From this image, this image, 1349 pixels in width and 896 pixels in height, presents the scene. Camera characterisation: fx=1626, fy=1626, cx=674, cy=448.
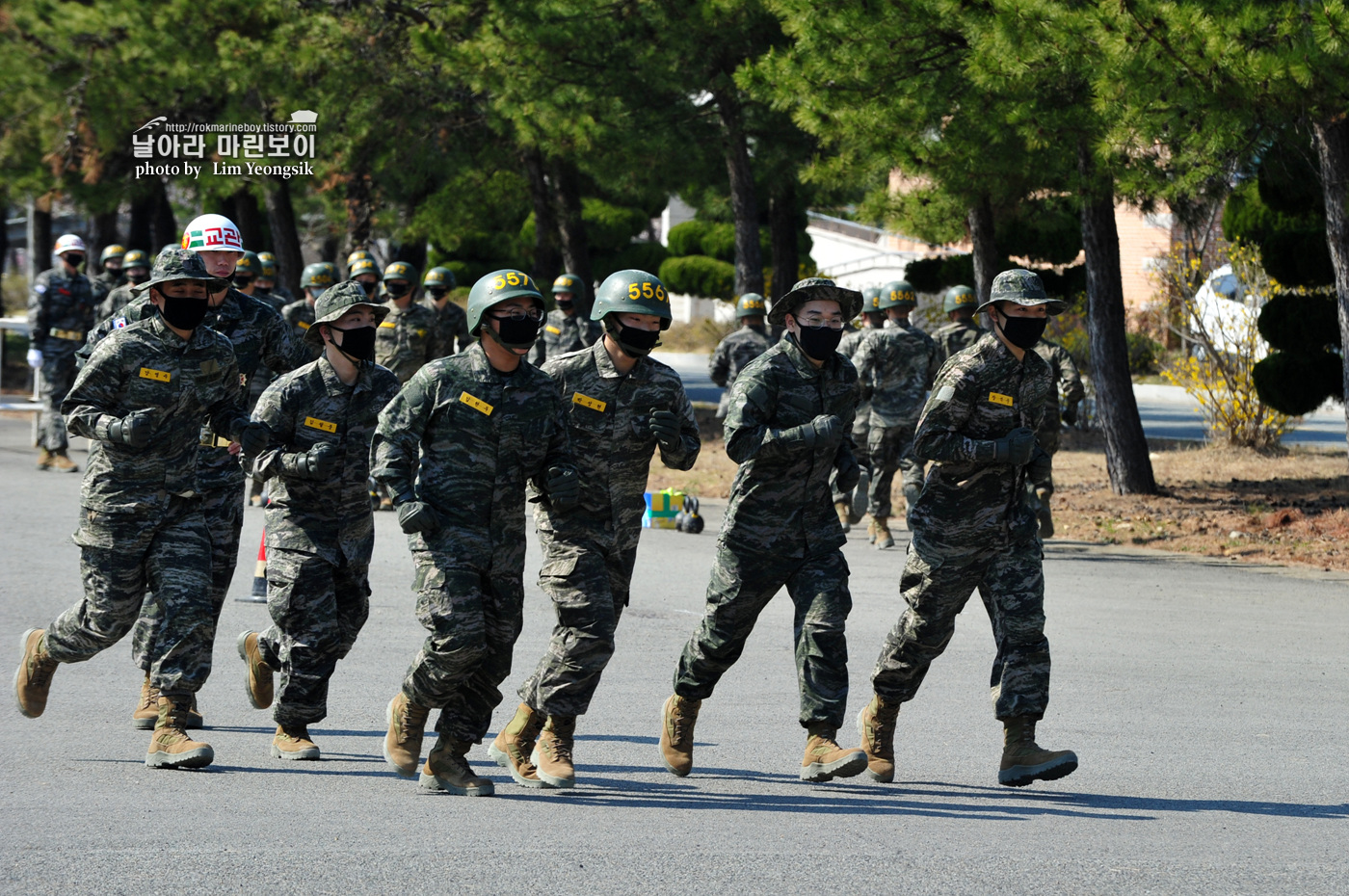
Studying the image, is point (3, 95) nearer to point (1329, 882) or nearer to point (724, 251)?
point (724, 251)

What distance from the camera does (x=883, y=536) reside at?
14039mm

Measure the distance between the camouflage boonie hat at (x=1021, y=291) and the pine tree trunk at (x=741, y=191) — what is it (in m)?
13.7

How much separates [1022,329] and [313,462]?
302 cm

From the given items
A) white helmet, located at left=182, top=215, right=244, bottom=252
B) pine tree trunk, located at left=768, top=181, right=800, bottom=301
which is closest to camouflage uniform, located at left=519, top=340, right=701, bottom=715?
white helmet, located at left=182, top=215, right=244, bottom=252

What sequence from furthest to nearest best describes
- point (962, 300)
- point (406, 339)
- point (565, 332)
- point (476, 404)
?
point (565, 332) < point (406, 339) < point (962, 300) < point (476, 404)

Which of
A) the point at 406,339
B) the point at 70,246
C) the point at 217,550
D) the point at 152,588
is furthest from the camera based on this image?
the point at 70,246

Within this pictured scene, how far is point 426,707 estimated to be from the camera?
6375 millimetres

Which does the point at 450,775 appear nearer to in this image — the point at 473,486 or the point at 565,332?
the point at 473,486

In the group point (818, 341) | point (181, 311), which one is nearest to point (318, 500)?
point (181, 311)

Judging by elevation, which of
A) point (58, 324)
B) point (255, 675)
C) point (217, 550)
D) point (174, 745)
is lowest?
point (174, 745)

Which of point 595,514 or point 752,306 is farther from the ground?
point 752,306

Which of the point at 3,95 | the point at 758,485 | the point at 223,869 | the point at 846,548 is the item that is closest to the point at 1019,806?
the point at 758,485

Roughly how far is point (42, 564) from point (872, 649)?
607cm

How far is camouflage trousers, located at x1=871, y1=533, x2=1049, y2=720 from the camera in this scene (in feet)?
21.9
